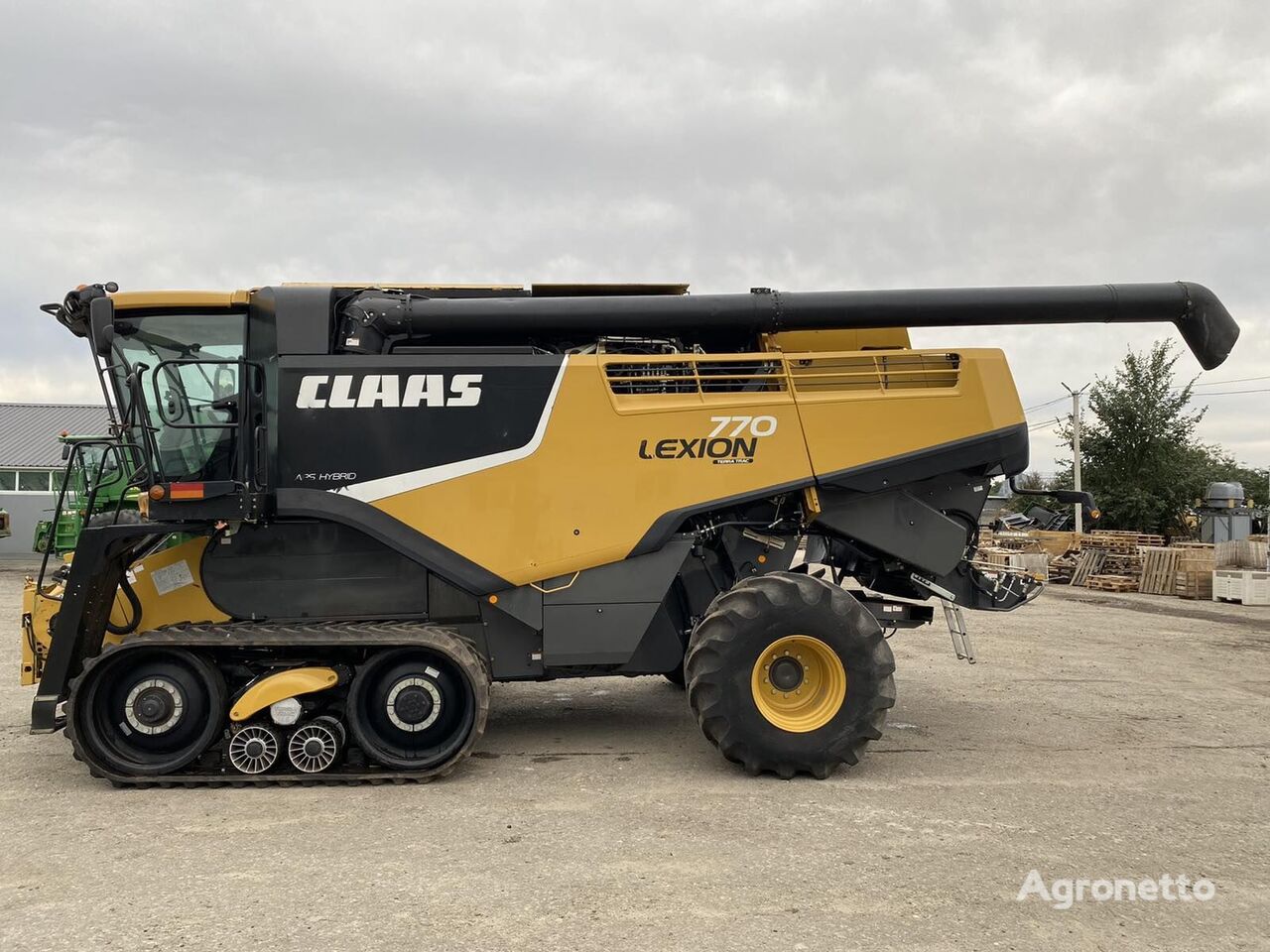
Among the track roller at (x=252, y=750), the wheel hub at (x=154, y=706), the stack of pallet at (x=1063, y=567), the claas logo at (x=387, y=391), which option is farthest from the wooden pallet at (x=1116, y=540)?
the wheel hub at (x=154, y=706)

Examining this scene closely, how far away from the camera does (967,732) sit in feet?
23.0

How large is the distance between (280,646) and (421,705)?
3.17 ft

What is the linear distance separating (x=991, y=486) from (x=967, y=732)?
1.88m

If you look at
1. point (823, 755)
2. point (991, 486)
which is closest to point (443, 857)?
point (823, 755)

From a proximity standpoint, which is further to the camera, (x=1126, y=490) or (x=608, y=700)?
(x=1126, y=490)

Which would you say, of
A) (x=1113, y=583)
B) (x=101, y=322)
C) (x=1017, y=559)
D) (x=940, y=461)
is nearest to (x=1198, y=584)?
(x=1113, y=583)

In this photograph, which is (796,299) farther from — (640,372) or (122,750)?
(122,750)

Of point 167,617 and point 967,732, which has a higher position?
point 167,617

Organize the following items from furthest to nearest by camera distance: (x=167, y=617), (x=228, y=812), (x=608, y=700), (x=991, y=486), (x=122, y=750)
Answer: (x=608, y=700) < (x=991, y=486) < (x=167, y=617) < (x=122, y=750) < (x=228, y=812)

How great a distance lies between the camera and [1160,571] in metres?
19.5

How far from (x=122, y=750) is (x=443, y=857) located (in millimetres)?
2571

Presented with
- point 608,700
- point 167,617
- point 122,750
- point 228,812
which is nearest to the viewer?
point 228,812

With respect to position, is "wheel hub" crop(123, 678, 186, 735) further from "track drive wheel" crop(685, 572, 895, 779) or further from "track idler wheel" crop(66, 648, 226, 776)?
"track drive wheel" crop(685, 572, 895, 779)

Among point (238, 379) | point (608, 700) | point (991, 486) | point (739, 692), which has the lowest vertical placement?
point (608, 700)
